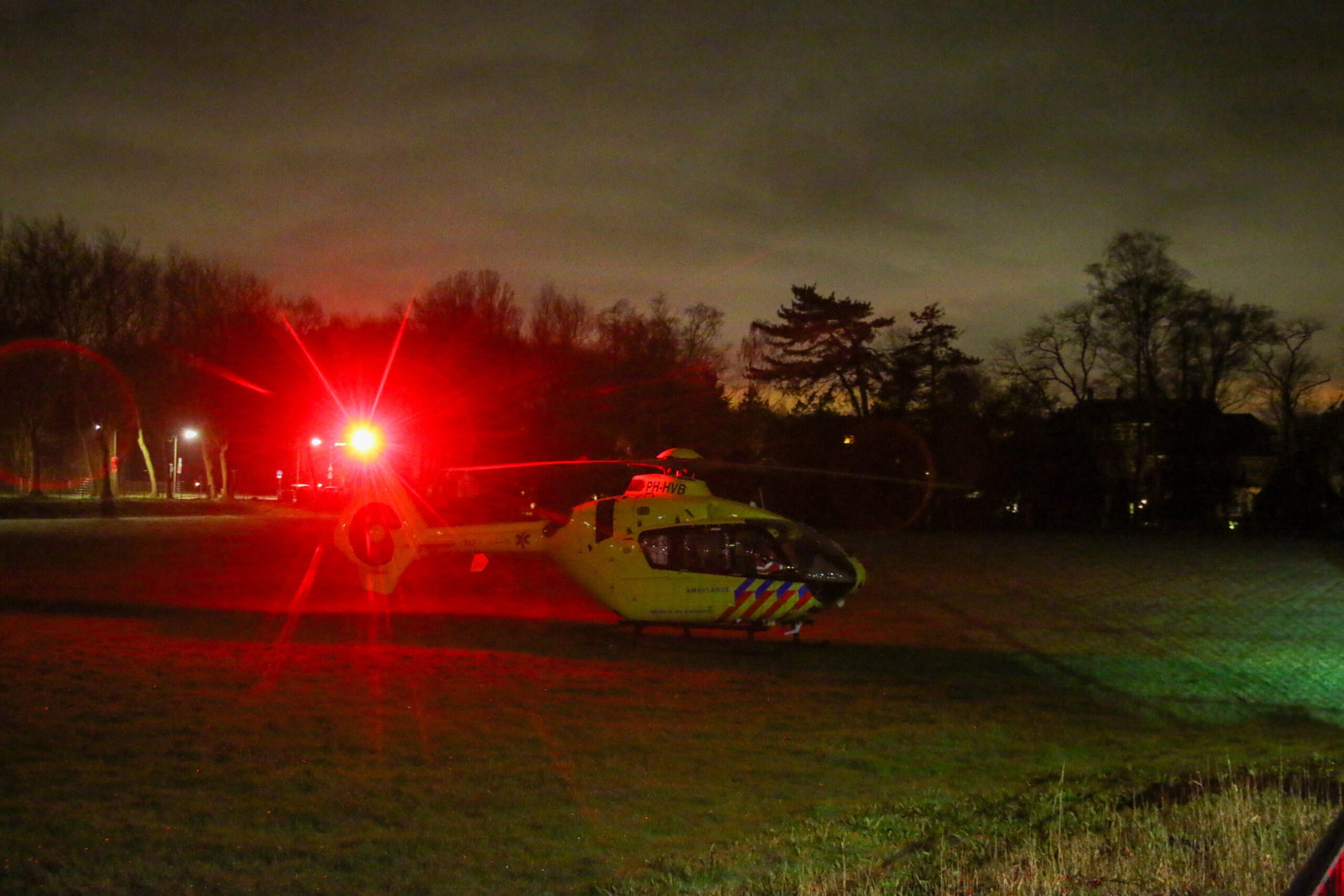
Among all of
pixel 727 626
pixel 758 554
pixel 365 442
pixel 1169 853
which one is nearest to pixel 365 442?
pixel 365 442

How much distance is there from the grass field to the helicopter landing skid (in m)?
0.22

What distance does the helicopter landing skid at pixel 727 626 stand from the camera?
1523cm

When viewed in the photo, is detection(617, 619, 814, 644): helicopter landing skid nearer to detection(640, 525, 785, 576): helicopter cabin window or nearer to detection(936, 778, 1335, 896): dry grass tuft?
detection(640, 525, 785, 576): helicopter cabin window

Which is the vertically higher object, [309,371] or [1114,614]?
[309,371]

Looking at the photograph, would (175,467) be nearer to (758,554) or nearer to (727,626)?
(727,626)

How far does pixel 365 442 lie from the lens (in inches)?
1013

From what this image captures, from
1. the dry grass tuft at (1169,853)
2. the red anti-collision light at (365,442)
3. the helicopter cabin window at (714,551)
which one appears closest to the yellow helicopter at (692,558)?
the helicopter cabin window at (714,551)

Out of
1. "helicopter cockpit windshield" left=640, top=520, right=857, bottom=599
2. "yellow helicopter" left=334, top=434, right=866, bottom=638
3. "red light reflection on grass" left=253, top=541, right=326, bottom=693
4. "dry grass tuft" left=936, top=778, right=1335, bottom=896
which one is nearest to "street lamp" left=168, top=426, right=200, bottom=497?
"red light reflection on grass" left=253, top=541, right=326, bottom=693

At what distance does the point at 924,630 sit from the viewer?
57.1 feet

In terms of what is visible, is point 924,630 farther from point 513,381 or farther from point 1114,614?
point 513,381

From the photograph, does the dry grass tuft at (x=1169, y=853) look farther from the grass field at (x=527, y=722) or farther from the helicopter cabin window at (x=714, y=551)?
the helicopter cabin window at (x=714, y=551)

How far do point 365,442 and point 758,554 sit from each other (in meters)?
13.8

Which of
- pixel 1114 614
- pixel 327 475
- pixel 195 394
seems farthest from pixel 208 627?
pixel 195 394

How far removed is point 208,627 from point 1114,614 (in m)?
15.5
